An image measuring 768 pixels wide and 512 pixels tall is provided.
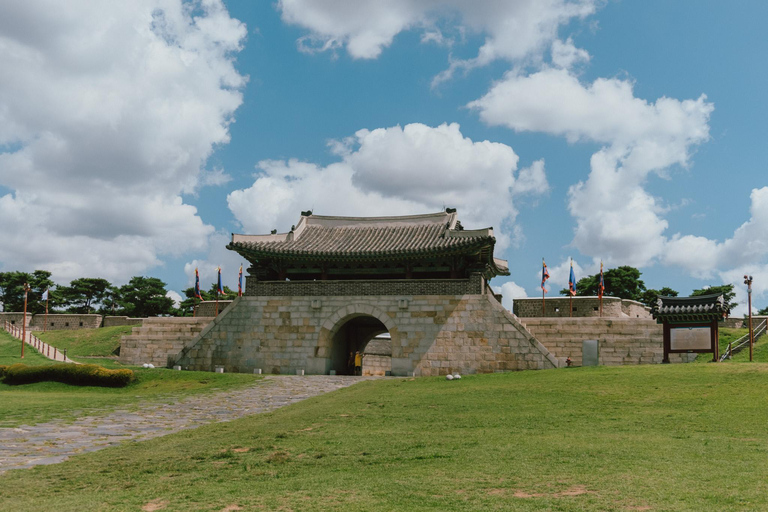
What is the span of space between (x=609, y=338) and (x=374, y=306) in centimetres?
959

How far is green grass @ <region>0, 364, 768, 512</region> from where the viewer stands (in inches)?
227

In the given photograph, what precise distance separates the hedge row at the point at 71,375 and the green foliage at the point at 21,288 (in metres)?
37.0

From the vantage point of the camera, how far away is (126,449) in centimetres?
966

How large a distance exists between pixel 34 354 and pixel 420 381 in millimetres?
22558

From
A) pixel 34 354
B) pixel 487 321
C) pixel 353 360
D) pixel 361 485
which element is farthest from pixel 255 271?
pixel 361 485

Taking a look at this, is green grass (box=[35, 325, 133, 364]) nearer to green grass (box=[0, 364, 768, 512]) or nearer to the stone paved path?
the stone paved path

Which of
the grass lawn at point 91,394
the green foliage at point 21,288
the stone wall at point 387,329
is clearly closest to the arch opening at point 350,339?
the stone wall at point 387,329

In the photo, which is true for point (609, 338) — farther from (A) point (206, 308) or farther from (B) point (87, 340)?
(B) point (87, 340)

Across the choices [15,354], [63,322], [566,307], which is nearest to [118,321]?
[63,322]

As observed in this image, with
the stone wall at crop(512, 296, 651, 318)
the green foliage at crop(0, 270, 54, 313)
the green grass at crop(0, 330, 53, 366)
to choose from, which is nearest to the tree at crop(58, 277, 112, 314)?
the green foliage at crop(0, 270, 54, 313)

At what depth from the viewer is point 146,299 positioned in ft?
193

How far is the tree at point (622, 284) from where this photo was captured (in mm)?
55406

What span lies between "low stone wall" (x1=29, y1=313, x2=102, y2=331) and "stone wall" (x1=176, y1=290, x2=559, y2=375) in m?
23.4

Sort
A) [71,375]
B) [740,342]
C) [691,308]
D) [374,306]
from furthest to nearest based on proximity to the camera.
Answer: [740,342]
[374,306]
[71,375]
[691,308]
